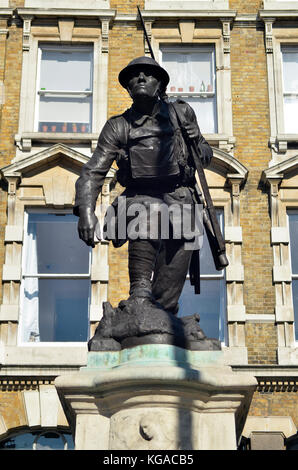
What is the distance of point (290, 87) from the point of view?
16375 mm

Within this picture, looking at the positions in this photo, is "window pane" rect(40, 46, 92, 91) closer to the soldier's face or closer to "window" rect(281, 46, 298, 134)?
"window" rect(281, 46, 298, 134)

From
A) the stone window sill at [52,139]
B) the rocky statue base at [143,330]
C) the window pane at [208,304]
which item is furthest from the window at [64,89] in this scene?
the rocky statue base at [143,330]

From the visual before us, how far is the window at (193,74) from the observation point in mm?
16234

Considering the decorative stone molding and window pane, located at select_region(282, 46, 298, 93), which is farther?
window pane, located at select_region(282, 46, 298, 93)

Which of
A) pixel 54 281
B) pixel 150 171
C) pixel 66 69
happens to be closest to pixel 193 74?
pixel 66 69

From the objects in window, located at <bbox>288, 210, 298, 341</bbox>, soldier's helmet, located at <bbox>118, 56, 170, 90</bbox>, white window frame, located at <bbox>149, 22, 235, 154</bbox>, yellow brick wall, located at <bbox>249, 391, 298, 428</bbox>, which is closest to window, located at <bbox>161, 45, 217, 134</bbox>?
white window frame, located at <bbox>149, 22, 235, 154</bbox>

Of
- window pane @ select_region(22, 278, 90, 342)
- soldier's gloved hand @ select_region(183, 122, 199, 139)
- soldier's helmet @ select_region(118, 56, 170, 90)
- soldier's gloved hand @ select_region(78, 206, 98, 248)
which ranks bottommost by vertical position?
soldier's gloved hand @ select_region(78, 206, 98, 248)

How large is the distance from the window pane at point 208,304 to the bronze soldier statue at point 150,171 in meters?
7.51

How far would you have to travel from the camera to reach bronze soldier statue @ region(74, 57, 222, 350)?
22.1 ft

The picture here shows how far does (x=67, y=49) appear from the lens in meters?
16.5

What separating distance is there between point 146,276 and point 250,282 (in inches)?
319

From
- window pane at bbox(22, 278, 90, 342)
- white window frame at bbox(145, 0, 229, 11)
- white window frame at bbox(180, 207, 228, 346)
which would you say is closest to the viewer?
white window frame at bbox(180, 207, 228, 346)

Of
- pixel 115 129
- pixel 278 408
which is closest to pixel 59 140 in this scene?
pixel 278 408

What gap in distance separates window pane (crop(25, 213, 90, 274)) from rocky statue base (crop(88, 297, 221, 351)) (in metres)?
8.64
